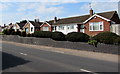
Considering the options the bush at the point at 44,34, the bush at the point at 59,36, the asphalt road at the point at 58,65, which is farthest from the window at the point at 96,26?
the asphalt road at the point at 58,65

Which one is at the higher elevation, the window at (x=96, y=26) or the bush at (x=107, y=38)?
the window at (x=96, y=26)

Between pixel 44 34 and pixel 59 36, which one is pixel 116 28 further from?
pixel 44 34

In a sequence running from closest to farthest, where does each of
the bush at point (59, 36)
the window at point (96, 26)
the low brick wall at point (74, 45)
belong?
the low brick wall at point (74, 45) < the bush at point (59, 36) < the window at point (96, 26)

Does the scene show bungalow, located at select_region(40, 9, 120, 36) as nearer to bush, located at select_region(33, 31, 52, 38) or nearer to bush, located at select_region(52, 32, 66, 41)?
bush, located at select_region(52, 32, 66, 41)

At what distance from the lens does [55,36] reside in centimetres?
2519

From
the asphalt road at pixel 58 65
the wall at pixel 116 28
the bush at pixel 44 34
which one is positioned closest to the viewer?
the asphalt road at pixel 58 65

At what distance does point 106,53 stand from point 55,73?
30.2 feet

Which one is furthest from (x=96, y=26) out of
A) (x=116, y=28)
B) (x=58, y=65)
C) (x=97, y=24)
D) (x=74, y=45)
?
(x=58, y=65)

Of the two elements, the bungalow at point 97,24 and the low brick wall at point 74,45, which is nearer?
the low brick wall at point 74,45

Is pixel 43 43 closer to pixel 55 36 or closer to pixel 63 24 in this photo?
pixel 55 36

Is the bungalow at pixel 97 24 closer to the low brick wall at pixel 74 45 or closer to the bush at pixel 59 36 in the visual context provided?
the bush at pixel 59 36

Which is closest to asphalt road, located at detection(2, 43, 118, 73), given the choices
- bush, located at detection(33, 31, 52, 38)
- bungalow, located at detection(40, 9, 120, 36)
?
bush, located at detection(33, 31, 52, 38)

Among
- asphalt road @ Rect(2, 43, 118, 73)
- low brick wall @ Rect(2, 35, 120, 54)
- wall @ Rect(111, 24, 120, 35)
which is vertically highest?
wall @ Rect(111, 24, 120, 35)

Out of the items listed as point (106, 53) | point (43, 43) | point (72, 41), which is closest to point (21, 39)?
point (43, 43)
